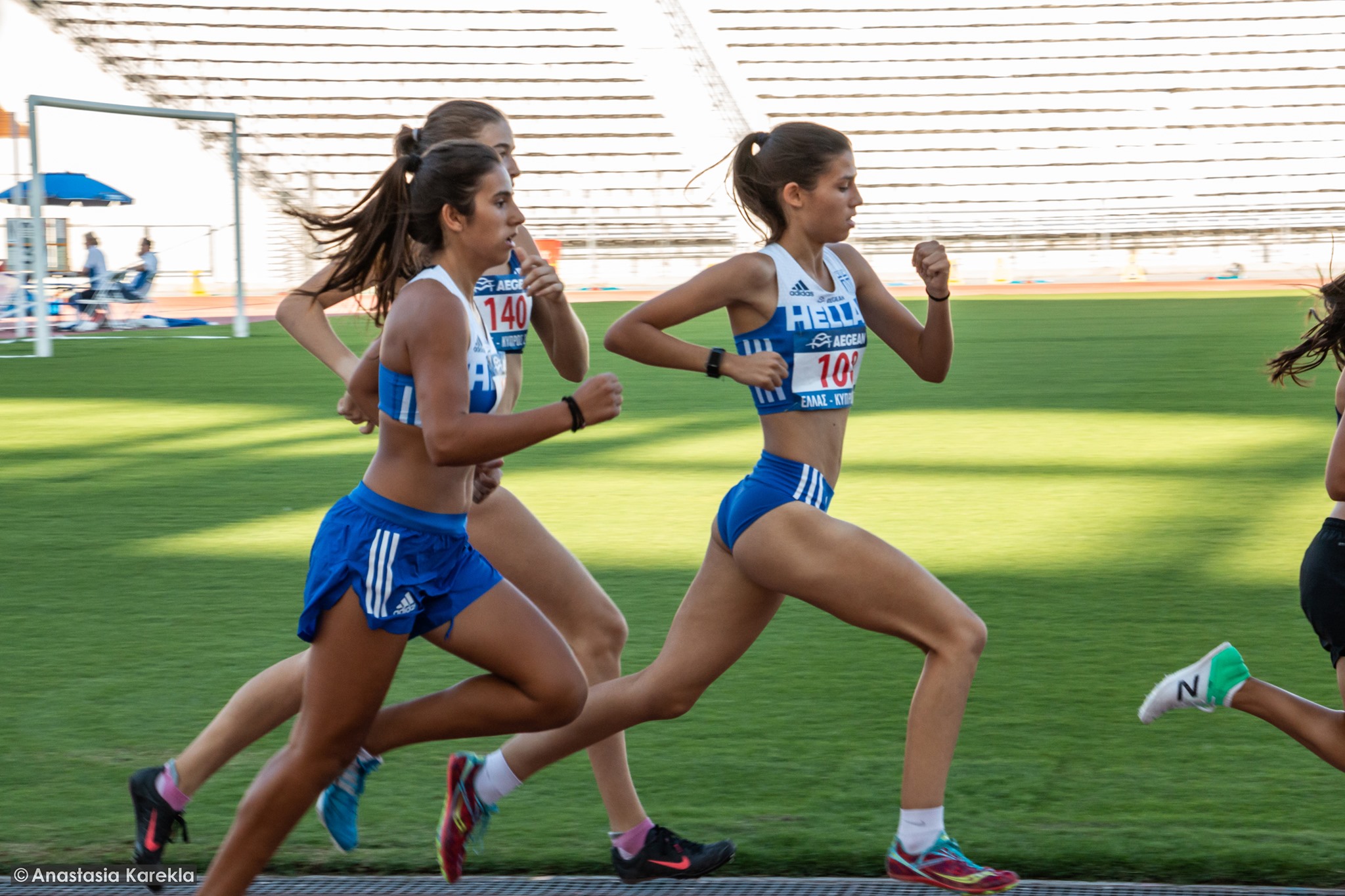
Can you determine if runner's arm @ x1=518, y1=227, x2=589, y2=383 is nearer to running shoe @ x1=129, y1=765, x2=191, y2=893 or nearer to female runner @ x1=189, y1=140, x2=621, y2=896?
female runner @ x1=189, y1=140, x2=621, y2=896

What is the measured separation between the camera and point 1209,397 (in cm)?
1197

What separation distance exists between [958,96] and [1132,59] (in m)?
4.08

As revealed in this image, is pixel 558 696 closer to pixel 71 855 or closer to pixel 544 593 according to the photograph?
pixel 544 593

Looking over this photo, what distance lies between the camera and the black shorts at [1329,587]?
328 centimetres

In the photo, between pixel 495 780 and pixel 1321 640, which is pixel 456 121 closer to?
→ pixel 495 780

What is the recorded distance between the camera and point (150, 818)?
329cm

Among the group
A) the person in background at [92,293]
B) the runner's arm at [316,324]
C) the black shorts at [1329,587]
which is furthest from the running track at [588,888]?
the person in background at [92,293]

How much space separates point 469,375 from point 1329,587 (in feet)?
Answer: 6.03

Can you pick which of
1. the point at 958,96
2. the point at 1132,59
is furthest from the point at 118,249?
the point at 1132,59

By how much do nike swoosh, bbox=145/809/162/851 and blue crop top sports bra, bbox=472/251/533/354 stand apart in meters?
1.29

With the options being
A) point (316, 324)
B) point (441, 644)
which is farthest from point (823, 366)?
point (316, 324)

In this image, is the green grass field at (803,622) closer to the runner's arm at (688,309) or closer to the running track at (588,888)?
the running track at (588,888)

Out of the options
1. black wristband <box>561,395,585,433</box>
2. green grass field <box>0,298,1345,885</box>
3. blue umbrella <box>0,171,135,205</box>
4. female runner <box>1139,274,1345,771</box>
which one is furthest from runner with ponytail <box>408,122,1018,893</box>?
blue umbrella <box>0,171,135,205</box>

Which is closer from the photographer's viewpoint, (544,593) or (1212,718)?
(544,593)
